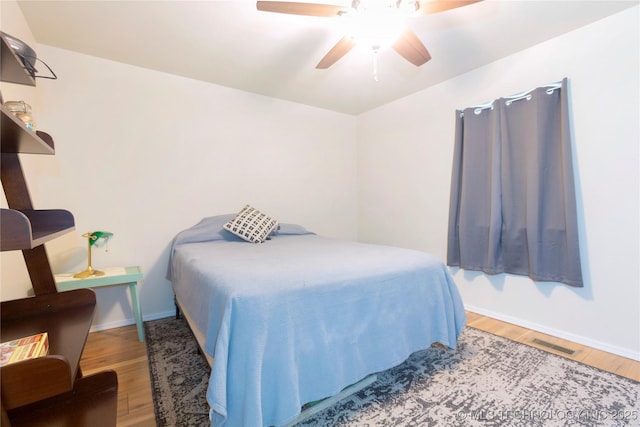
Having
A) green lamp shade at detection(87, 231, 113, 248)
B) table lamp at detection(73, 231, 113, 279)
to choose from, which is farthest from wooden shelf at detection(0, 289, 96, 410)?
green lamp shade at detection(87, 231, 113, 248)

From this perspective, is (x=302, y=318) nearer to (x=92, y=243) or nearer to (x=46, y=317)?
(x=46, y=317)

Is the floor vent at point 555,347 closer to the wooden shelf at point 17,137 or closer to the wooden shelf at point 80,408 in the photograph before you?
the wooden shelf at point 80,408

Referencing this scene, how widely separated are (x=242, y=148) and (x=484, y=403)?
10.1 ft

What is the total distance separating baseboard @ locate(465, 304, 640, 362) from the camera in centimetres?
205

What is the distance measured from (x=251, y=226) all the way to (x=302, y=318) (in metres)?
1.65

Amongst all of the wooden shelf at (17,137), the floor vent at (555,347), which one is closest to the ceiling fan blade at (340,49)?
the wooden shelf at (17,137)

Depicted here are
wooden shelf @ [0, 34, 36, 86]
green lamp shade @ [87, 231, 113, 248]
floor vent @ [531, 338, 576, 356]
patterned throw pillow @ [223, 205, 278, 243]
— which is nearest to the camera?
wooden shelf @ [0, 34, 36, 86]

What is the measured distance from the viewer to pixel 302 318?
137cm

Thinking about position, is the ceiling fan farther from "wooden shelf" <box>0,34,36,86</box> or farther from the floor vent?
the floor vent

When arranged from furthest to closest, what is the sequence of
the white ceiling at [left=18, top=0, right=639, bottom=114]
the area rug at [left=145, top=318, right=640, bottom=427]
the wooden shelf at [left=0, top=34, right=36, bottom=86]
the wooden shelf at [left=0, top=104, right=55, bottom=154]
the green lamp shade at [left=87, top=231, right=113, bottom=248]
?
1. the green lamp shade at [left=87, top=231, right=113, bottom=248]
2. the white ceiling at [left=18, top=0, right=639, bottom=114]
3. the area rug at [left=145, top=318, right=640, bottom=427]
4. the wooden shelf at [left=0, top=34, right=36, bottom=86]
5. the wooden shelf at [left=0, top=104, right=55, bottom=154]

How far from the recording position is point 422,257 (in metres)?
1.99

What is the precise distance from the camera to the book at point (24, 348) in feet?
2.53

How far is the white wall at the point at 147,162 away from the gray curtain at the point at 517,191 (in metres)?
1.94

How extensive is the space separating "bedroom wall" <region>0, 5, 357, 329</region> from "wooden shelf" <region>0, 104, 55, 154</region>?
117cm
